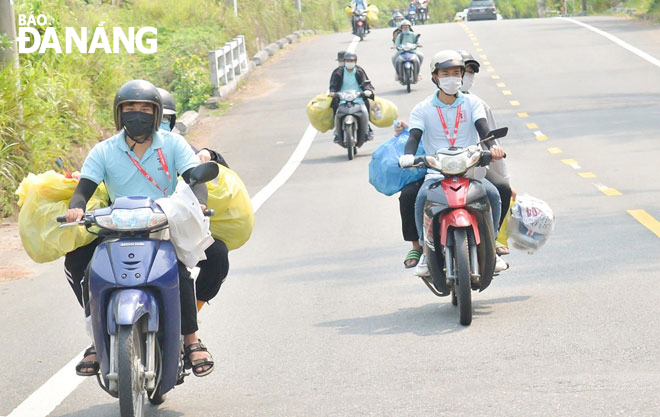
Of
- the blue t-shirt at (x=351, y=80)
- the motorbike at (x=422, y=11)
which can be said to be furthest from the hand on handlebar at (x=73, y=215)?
the motorbike at (x=422, y=11)

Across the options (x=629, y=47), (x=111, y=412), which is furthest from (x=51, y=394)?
(x=629, y=47)

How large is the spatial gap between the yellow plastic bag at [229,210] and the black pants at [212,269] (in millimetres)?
144

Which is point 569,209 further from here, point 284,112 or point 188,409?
point 284,112

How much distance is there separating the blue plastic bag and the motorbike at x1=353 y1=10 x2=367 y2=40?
37.2 metres

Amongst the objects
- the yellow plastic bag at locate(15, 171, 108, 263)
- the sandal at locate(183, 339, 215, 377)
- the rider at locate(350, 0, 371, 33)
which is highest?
the yellow plastic bag at locate(15, 171, 108, 263)

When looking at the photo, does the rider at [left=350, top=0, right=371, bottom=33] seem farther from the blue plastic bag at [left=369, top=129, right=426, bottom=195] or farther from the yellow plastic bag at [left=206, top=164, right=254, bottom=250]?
the yellow plastic bag at [left=206, top=164, right=254, bottom=250]

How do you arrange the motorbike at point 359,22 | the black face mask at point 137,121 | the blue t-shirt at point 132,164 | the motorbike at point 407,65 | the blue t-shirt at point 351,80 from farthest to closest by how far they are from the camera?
1. the motorbike at point 359,22
2. the motorbike at point 407,65
3. the blue t-shirt at point 351,80
4. the blue t-shirt at point 132,164
5. the black face mask at point 137,121

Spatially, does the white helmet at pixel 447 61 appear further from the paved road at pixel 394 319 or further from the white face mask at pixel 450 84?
the paved road at pixel 394 319

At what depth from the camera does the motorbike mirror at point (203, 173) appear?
613cm

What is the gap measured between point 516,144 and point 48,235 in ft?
50.8

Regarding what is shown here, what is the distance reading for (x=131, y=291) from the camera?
5.95 meters

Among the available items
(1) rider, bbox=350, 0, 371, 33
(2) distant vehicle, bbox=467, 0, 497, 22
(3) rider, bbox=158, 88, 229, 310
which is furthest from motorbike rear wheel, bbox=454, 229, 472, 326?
(2) distant vehicle, bbox=467, 0, 497, 22

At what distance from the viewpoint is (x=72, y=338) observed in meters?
8.98

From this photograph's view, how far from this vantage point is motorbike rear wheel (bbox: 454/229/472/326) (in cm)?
845
